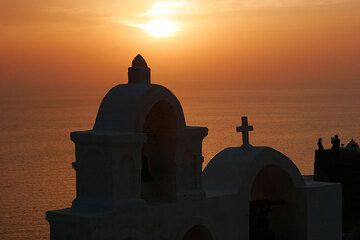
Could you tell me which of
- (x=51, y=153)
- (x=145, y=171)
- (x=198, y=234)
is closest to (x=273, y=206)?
(x=198, y=234)

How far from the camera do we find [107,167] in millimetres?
15609

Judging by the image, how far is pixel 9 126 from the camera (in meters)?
185

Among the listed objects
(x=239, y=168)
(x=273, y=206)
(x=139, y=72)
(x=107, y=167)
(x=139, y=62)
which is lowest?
(x=273, y=206)

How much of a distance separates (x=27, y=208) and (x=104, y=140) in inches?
2281

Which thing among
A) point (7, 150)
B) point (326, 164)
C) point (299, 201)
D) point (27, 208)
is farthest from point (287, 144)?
point (299, 201)

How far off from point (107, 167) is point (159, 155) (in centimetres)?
197

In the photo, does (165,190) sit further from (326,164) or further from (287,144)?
(287,144)

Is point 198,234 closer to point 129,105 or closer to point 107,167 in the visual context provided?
point 107,167

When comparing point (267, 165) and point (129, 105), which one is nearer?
point (129, 105)

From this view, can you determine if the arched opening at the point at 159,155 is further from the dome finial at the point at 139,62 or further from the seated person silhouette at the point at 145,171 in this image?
the dome finial at the point at 139,62

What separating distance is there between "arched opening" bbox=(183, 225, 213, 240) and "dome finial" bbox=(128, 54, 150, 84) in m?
3.56

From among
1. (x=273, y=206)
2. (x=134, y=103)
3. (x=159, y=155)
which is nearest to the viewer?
(x=134, y=103)

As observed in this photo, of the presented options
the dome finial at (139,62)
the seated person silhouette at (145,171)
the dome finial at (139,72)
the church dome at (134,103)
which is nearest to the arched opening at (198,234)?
the seated person silhouette at (145,171)

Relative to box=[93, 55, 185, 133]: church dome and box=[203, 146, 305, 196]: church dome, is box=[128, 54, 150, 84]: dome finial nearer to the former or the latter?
box=[93, 55, 185, 133]: church dome
